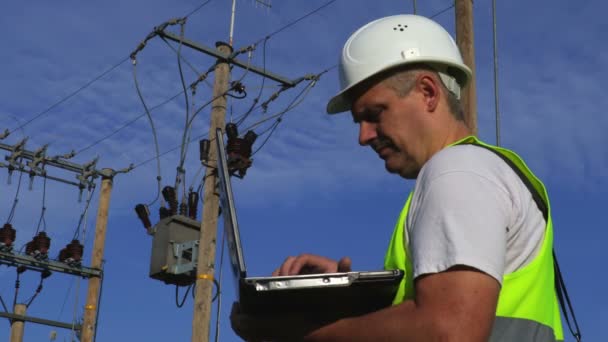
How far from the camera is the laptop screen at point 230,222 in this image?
1.93 meters

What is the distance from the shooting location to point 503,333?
1.88 m

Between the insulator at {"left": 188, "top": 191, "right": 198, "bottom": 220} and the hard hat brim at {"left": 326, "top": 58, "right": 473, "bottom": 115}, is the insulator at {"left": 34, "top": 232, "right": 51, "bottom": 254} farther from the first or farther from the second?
the hard hat brim at {"left": 326, "top": 58, "right": 473, "bottom": 115}

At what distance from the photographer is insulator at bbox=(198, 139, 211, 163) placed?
13.2 meters

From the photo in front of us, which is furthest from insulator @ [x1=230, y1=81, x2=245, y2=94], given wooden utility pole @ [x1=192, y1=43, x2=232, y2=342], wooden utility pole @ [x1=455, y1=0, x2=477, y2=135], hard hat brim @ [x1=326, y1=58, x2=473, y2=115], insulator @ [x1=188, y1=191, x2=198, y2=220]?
hard hat brim @ [x1=326, y1=58, x2=473, y2=115]

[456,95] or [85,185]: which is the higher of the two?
[85,185]

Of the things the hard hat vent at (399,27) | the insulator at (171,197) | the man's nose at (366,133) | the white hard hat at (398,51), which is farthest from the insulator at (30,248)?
the man's nose at (366,133)

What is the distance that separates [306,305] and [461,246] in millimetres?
383

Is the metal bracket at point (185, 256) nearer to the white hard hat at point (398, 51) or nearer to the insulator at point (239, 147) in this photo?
the insulator at point (239, 147)

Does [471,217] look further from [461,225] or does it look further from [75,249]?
[75,249]

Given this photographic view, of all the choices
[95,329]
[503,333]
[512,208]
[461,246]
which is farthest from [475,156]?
[95,329]

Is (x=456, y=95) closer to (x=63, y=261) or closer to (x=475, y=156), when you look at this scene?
(x=475, y=156)

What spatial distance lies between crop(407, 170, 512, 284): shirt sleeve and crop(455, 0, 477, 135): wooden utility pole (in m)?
4.84

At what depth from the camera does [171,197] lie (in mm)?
13578

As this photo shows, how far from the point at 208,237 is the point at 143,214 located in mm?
2237
